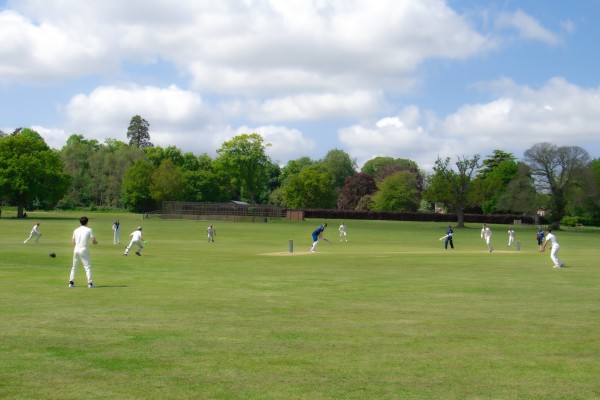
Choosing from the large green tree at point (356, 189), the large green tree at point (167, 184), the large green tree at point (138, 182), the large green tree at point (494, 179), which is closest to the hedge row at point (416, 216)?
the large green tree at point (494, 179)

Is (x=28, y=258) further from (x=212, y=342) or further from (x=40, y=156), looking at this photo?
(x=40, y=156)

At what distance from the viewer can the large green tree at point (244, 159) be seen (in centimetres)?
14825

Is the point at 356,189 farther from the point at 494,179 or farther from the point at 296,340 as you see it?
the point at 296,340

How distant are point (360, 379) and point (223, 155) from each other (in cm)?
14214

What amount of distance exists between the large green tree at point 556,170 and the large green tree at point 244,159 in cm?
5763

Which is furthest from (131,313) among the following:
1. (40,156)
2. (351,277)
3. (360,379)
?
(40,156)

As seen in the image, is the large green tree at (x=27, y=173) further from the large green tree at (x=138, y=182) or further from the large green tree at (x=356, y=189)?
the large green tree at (x=356, y=189)

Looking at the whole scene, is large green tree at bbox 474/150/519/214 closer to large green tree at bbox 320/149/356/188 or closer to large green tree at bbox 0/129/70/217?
large green tree at bbox 320/149/356/188

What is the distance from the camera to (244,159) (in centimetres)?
14725

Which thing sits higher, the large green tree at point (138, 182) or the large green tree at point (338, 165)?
the large green tree at point (338, 165)

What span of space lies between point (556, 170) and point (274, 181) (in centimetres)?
8402

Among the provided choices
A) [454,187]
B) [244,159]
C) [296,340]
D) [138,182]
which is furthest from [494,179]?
[296,340]

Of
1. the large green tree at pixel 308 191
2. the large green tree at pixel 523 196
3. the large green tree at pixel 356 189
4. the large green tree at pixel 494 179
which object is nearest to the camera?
the large green tree at pixel 523 196

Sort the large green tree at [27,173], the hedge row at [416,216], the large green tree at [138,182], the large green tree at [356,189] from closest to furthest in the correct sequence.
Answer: the large green tree at [27,173] < the large green tree at [138,182] < the hedge row at [416,216] < the large green tree at [356,189]
